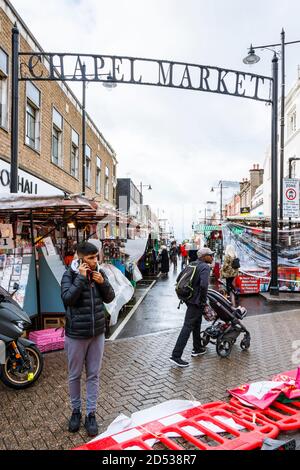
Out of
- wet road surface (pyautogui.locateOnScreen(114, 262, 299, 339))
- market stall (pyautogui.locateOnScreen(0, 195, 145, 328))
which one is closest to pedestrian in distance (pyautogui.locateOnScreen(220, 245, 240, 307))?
wet road surface (pyautogui.locateOnScreen(114, 262, 299, 339))

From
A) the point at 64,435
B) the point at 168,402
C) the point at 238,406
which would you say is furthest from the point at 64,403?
the point at 238,406

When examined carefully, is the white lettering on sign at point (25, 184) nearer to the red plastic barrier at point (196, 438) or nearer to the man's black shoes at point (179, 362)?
the man's black shoes at point (179, 362)

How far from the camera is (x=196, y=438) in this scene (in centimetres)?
350

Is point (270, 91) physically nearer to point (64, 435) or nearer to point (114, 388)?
point (114, 388)

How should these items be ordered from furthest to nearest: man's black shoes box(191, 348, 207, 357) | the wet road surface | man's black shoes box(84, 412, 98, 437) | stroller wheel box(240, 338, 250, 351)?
the wet road surface, stroller wheel box(240, 338, 250, 351), man's black shoes box(191, 348, 207, 357), man's black shoes box(84, 412, 98, 437)

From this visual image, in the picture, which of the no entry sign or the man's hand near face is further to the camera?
the no entry sign

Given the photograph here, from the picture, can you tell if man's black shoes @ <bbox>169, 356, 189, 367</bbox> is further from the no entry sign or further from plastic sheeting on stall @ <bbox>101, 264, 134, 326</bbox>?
the no entry sign

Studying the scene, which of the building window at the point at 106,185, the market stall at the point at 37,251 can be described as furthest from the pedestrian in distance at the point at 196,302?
the building window at the point at 106,185

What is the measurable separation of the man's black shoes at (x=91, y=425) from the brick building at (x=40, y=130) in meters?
8.11

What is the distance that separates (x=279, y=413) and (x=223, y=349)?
216 centimetres

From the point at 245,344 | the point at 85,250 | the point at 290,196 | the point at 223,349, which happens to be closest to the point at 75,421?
the point at 85,250

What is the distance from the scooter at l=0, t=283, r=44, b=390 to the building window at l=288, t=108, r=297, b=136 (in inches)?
973

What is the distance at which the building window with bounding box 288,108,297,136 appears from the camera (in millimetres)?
25453
